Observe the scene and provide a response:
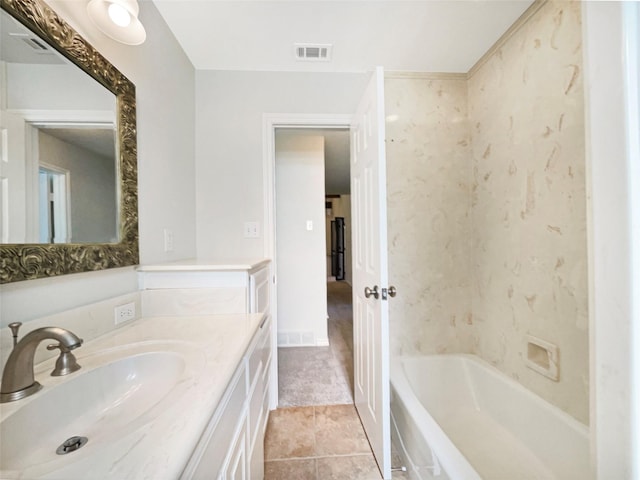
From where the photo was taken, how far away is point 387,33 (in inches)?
53.4

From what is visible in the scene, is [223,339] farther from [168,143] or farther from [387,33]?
[387,33]

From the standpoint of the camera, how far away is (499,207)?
4.70 ft

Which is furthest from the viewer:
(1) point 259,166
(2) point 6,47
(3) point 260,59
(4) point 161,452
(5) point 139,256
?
(1) point 259,166

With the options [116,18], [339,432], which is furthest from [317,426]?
[116,18]

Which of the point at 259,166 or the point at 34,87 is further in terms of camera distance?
the point at 259,166

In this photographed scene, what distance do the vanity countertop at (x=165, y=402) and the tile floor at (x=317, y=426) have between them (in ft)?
2.94

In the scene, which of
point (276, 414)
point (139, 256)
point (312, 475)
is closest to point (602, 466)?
point (312, 475)

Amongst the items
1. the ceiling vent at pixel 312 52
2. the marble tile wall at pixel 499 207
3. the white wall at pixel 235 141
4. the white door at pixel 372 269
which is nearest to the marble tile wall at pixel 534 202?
the marble tile wall at pixel 499 207

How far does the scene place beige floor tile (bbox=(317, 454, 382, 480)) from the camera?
1170mm

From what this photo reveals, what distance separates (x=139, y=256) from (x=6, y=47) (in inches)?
28.7

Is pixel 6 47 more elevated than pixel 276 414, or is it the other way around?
pixel 6 47

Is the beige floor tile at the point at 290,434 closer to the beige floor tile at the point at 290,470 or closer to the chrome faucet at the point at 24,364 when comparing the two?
the beige floor tile at the point at 290,470

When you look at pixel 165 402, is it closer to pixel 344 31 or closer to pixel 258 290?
pixel 258 290

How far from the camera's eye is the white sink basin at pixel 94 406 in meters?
0.45
